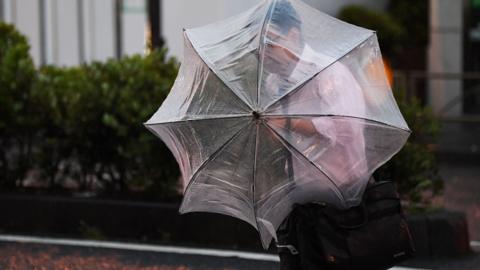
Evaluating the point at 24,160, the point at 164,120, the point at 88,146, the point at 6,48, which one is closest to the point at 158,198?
the point at 88,146

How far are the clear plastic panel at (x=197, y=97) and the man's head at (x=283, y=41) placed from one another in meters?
0.24

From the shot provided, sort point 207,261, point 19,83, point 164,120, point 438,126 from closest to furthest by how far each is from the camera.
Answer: point 164,120, point 207,261, point 438,126, point 19,83

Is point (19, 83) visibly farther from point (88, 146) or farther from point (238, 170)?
point (238, 170)

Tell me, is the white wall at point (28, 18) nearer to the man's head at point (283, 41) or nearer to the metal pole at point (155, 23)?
the metal pole at point (155, 23)

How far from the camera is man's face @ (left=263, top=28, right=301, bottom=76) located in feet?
14.4

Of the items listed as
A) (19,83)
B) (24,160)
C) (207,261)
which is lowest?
(207,261)

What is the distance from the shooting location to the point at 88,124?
8.30 m

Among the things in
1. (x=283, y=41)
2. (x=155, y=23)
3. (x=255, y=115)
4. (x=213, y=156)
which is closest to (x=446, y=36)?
(x=155, y=23)

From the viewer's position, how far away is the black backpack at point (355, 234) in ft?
14.1

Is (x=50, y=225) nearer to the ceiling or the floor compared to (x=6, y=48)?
nearer to the floor

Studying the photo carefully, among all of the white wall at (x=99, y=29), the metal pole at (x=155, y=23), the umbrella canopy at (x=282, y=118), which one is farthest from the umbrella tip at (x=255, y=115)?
the white wall at (x=99, y=29)

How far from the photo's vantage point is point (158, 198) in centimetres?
812

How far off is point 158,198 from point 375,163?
3.90m

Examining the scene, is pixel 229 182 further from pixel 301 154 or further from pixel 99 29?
pixel 99 29
